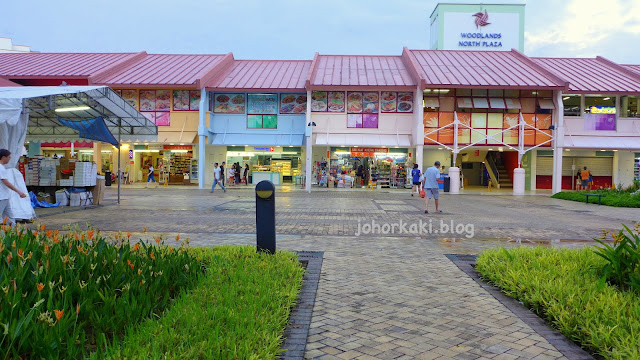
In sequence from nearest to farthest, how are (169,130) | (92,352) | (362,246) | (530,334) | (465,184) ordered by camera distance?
(92,352) < (530,334) < (362,246) < (169,130) < (465,184)

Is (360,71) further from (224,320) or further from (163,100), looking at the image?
(224,320)

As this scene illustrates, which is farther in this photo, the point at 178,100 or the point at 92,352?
the point at 178,100

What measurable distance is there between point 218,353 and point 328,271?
10.7ft

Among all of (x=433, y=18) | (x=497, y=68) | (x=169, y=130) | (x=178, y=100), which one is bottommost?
(x=169, y=130)

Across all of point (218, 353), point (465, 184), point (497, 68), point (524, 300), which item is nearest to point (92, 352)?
point (218, 353)

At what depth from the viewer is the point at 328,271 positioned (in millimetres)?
6195

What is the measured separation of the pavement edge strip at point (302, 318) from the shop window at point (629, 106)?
96.5 ft

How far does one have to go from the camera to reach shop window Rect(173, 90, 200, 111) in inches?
1138

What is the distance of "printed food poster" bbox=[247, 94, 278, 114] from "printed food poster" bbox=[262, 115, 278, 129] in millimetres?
324

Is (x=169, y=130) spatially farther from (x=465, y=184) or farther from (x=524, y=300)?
(x=524, y=300)

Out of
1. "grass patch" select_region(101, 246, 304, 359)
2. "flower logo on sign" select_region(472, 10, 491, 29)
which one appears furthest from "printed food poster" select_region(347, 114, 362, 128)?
"flower logo on sign" select_region(472, 10, 491, 29)

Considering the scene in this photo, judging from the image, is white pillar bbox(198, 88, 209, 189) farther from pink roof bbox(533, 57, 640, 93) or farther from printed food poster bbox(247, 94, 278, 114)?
pink roof bbox(533, 57, 640, 93)

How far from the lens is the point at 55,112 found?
1371cm

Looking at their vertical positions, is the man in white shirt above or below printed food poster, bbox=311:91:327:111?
below
